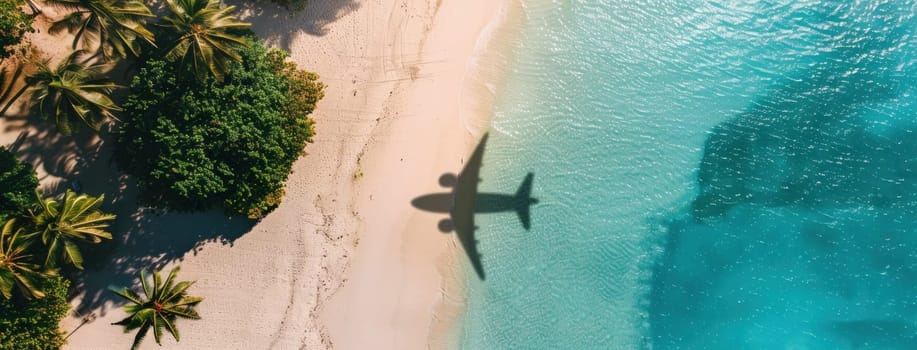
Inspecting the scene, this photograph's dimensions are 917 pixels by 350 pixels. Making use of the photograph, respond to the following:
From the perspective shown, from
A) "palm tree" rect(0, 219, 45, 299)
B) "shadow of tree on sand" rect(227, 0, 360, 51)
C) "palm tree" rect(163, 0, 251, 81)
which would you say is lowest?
"palm tree" rect(0, 219, 45, 299)

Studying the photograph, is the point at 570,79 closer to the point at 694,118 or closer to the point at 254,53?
the point at 694,118

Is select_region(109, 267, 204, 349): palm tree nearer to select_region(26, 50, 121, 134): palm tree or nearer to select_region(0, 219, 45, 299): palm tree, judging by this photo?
select_region(0, 219, 45, 299): palm tree

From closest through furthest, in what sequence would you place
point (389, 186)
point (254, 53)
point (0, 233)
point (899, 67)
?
point (0, 233), point (254, 53), point (389, 186), point (899, 67)

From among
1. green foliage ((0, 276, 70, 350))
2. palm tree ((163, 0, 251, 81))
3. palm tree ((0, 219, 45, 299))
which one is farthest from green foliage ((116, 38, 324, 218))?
green foliage ((0, 276, 70, 350))

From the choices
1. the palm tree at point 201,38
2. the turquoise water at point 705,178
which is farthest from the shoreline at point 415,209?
the palm tree at point 201,38

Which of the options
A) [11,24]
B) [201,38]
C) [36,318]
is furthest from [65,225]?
[201,38]

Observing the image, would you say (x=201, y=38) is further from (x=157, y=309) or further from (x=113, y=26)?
(x=157, y=309)

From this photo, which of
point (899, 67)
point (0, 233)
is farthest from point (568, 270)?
point (0, 233)
